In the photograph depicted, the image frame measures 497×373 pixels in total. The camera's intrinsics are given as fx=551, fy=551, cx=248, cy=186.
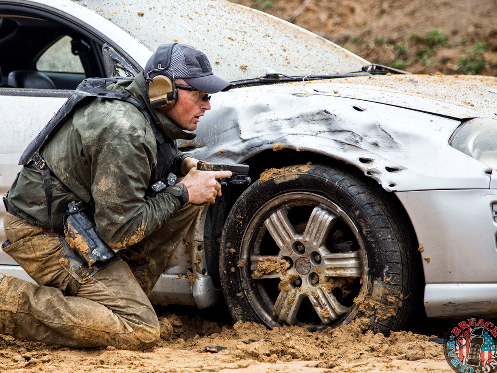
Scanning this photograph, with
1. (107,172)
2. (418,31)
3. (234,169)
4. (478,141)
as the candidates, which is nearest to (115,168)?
(107,172)

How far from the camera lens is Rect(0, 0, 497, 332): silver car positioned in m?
2.24

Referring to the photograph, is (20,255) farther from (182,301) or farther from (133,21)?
(133,21)

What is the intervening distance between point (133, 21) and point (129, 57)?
404 mm

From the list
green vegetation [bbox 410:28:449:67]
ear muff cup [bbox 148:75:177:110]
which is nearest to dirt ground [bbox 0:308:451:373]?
ear muff cup [bbox 148:75:177:110]

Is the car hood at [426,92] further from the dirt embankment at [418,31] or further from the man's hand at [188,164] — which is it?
the dirt embankment at [418,31]

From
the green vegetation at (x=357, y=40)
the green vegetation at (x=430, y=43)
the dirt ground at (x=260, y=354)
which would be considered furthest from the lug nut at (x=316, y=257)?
the green vegetation at (x=357, y=40)

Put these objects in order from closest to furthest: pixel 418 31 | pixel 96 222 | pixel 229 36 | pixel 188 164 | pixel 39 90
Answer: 1. pixel 96 222
2. pixel 188 164
3. pixel 39 90
4. pixel 229 36
5. pixel 418 31

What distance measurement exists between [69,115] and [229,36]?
1346 millimetres

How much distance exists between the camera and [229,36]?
3.46 meters

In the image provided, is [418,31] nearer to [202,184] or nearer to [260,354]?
[202,184]

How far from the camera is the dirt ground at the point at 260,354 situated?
2168mm

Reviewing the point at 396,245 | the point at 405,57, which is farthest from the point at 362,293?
the point at 405,57

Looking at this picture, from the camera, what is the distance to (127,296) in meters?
2.55

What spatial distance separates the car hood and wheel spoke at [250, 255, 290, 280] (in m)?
0.84
